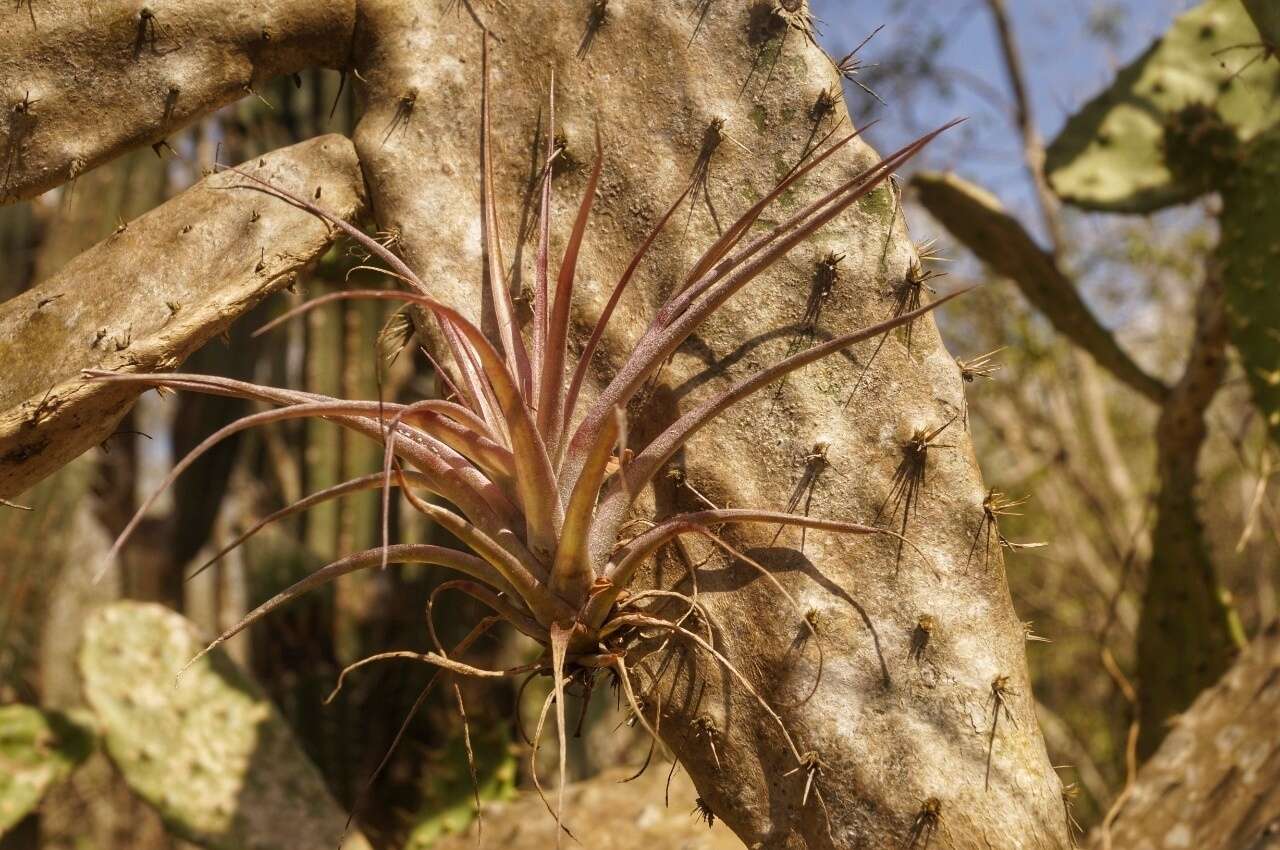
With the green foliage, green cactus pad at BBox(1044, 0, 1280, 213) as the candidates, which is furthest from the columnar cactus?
green cactus pad at BBox(1044, 0, 1280, 213)

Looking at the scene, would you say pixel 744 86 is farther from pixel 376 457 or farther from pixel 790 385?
pixel 376 457

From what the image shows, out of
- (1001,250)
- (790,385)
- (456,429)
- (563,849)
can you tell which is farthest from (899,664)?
(1001,250)

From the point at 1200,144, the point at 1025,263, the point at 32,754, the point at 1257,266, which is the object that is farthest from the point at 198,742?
the point at 1200,144

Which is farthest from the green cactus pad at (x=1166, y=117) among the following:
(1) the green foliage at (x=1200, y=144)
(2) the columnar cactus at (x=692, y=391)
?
(2) the columnar cactus at (x=692, y=391)

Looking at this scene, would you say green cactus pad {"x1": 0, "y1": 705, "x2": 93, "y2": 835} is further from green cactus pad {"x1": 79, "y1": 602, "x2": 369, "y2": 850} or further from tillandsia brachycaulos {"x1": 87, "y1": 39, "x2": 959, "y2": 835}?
tillandsia brachycaulos {"x1": 87, "y1": 39, "x2": 959, "y2": 835}

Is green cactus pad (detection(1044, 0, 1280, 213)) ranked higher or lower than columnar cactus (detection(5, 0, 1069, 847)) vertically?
higher

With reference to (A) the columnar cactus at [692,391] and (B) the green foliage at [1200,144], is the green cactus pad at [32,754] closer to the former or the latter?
(A) the columnar cactus at [692,391]
